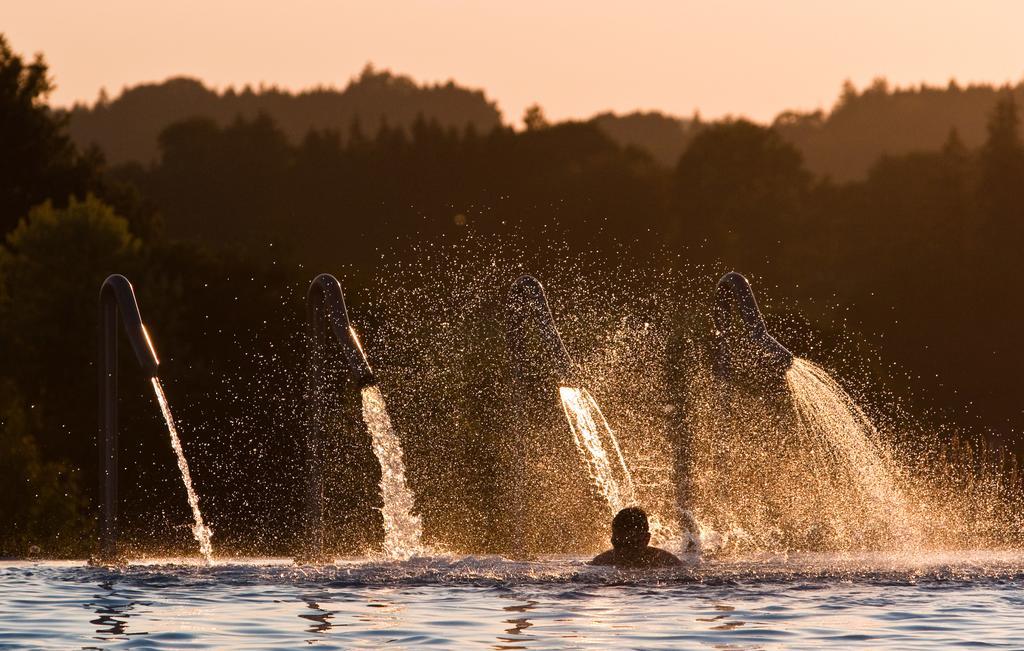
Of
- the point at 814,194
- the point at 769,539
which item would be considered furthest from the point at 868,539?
the point at 814,194

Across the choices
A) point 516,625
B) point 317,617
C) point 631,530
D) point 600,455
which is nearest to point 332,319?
point 317,617

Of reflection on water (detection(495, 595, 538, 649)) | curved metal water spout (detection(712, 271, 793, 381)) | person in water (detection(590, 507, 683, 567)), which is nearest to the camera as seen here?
reflection on water (detection(495, 595, 538, 649))

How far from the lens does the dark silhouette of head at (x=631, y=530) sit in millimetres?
17484

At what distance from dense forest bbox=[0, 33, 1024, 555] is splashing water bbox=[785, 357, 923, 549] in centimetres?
885

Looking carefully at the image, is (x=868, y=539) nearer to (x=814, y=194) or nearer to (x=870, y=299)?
(x=870, y=299)

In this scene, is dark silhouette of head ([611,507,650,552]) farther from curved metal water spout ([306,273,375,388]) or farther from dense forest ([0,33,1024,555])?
dense forest ([0,33,1024,555])

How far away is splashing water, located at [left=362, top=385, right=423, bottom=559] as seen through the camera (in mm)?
17844

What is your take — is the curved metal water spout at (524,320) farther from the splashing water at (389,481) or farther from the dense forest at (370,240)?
the dense forest at (370,240)

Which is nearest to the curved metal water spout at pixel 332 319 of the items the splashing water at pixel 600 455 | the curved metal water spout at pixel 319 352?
the curved metal water spout at pixel 319 352

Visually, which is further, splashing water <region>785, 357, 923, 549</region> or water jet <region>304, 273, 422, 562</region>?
splashing water <region>785, 357, 923, 549</region>

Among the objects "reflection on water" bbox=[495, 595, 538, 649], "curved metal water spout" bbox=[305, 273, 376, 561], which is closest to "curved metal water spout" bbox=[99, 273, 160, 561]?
"curved metal water spout" bbox=[305, 273, 376, 561]

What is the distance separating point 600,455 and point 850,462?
4.02m

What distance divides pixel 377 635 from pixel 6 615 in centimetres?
318

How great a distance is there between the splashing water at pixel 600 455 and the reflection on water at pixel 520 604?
5.82ft
